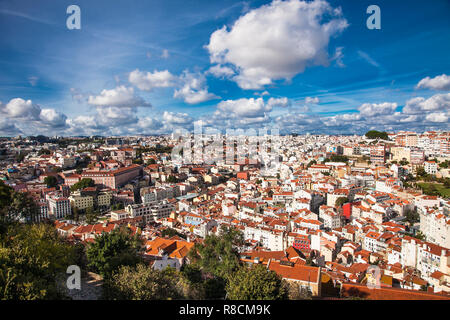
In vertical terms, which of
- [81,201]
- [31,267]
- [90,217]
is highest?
[31,267]

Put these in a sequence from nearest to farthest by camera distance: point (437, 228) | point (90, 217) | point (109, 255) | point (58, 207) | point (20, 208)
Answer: point (109, 255) → point (437, 228) → point (20, 208) → point (90, 217) → point (58, 207)

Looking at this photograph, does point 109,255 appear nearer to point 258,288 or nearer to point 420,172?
point 258,288

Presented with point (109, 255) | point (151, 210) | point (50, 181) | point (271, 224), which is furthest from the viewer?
point (50, 181)

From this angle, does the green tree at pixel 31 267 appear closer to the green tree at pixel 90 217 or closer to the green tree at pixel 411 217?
the green tree at pixel 90 217

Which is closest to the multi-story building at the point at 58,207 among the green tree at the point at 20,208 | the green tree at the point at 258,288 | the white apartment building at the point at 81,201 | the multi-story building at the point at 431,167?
the white apartment building at the point at 81,201

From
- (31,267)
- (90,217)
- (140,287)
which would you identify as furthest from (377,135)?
(31,267)

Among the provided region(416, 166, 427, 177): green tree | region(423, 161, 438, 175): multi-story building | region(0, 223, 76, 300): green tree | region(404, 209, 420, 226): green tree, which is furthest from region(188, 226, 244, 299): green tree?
region(423, 161, 438, 175): multi-story building

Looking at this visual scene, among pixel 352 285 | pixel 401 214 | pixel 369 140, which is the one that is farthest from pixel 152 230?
pixel 369 140
